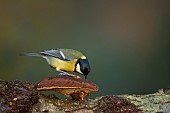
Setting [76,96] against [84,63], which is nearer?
[76,96]

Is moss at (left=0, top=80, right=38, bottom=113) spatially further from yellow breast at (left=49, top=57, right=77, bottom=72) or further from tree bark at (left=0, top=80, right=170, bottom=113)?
yellow breast at (left=49, top=57, right=77, bottom=72)

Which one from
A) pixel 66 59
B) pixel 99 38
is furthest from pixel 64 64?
pixel 99 38

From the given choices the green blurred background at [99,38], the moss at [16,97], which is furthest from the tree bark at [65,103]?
the green blurred background at [99,38]

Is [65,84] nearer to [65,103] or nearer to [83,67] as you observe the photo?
[65,103]

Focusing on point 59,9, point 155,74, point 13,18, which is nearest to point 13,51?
point 13,18

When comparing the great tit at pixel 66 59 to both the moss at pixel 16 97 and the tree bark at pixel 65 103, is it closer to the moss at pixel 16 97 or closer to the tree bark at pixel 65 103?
the tree bark at pixel 65 103

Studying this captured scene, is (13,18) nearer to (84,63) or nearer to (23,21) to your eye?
(23,21)

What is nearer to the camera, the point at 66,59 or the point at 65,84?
the point at 65,84

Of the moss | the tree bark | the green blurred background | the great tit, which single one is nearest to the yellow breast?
the great tit
